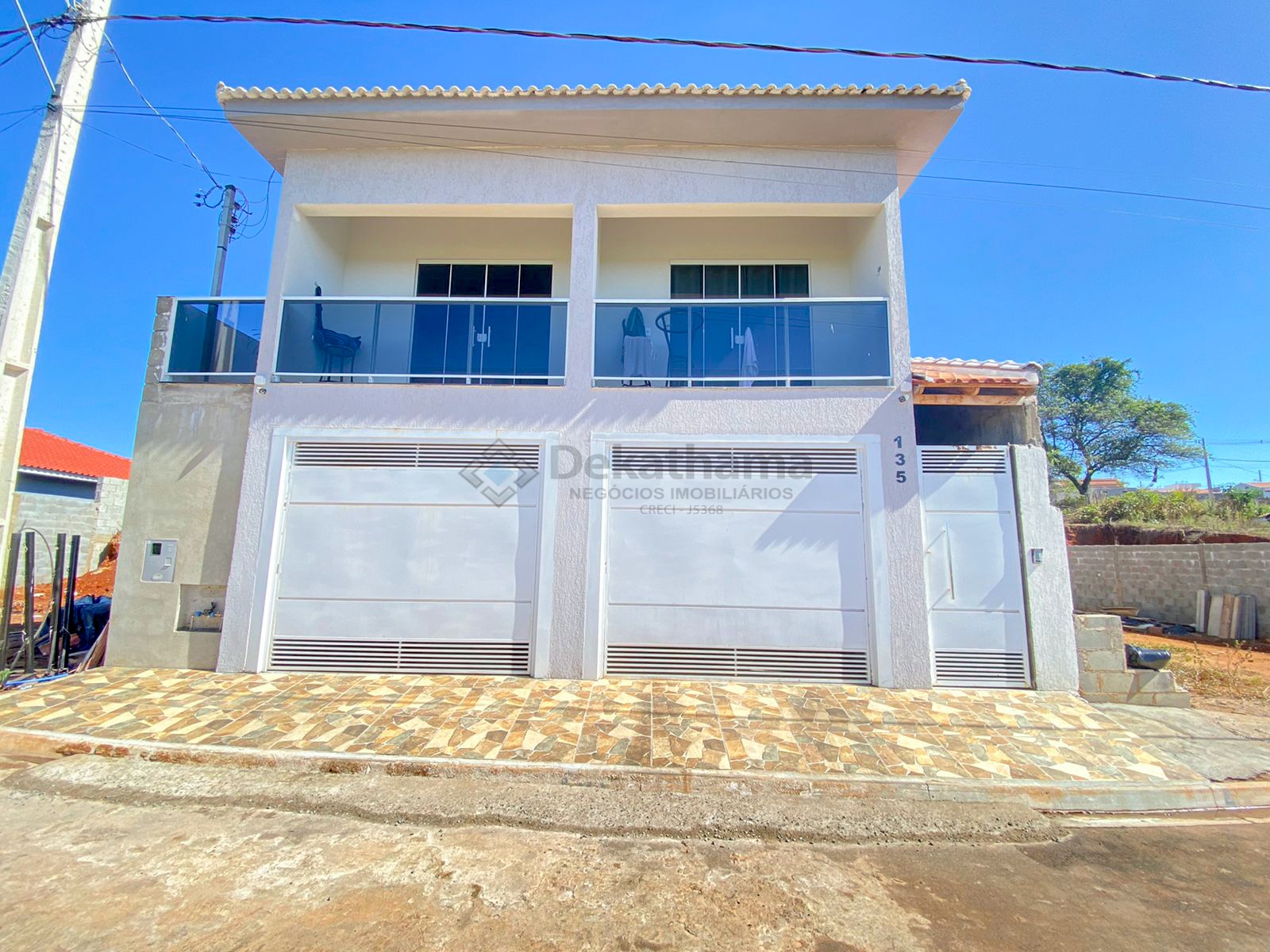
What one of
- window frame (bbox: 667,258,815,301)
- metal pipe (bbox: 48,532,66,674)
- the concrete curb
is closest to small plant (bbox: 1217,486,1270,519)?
window frame (bbox: 667,258,815,301)

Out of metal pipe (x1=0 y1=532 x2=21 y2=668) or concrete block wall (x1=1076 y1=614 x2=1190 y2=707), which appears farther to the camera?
concrete block wall (x1=1076 y1=614 x2=1190 y2=707)

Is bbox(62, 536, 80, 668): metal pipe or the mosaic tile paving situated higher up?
bbox(62, 536, 80, 668): metal pipe

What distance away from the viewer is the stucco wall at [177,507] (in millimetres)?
6258

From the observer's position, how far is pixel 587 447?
652 centimetres

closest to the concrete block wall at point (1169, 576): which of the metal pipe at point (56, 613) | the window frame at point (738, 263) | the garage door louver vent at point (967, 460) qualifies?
the garage door louver vent at point (967, 460)

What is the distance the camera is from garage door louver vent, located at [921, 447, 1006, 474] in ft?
21.1

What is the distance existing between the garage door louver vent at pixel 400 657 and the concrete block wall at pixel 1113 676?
6.43 m

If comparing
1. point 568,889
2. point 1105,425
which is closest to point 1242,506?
point 1105,425

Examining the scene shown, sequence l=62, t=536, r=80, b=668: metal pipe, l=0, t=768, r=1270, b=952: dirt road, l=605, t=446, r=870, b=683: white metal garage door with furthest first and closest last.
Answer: l=62, t=536, r=80, b=668: metal pipe, l=605, t=446, r=870, b=683: white metal garage door, l=0, t=768, r=1270, b=952: dirt road

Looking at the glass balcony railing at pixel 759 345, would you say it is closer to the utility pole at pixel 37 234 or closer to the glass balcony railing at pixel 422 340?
the glass balcony railing at pixel 422 340

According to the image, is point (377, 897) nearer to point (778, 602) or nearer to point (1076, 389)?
point (778, 602)

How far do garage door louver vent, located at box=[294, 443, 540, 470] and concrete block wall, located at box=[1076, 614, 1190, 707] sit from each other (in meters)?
6.78

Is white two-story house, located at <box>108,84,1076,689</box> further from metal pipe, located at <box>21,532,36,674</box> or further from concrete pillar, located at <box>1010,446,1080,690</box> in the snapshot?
metal pipe, located at <box>21,532,36,674</box>

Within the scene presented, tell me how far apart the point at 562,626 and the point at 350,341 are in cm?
454
